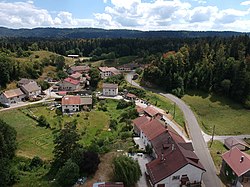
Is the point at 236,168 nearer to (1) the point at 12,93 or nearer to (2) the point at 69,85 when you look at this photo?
(1) the point at 12,93

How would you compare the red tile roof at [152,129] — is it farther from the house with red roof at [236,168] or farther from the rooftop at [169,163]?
the house with red roof at [236,168]

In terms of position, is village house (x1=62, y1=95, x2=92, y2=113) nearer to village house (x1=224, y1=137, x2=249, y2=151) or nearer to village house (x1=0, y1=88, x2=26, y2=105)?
village house (x1=0, y1=88, x2=26, y2=105)

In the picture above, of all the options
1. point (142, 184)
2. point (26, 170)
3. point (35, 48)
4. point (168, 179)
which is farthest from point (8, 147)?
point (35, 48)

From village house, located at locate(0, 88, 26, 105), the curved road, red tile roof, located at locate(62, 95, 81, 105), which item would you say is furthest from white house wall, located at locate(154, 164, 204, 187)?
village house, located at locate(0, 88, 26, 105)

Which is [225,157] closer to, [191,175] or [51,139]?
[191,175]

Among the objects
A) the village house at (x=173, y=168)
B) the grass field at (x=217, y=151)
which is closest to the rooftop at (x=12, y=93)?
the village house at (x=173, y=168)
